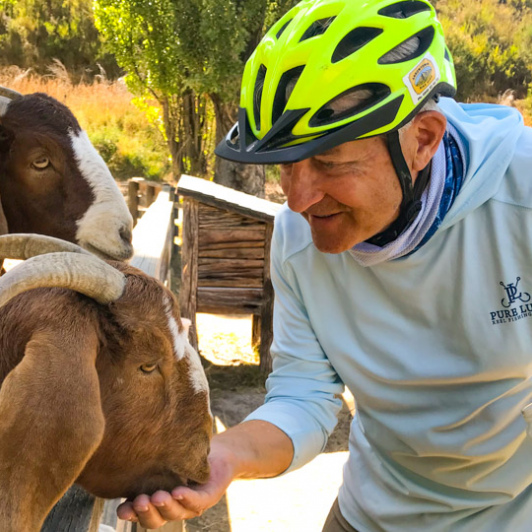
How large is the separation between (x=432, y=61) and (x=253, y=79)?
54cm

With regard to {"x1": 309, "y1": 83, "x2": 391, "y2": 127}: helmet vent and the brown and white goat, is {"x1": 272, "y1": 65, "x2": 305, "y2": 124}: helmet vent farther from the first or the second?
the brown and white goat

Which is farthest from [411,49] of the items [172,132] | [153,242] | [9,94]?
[172,132]

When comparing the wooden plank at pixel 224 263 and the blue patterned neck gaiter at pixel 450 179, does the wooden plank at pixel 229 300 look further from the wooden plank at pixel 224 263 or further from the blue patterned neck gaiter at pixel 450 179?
the blue patterned neck gaiter at pixel 450 179

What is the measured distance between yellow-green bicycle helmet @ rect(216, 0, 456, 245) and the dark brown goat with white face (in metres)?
2.46

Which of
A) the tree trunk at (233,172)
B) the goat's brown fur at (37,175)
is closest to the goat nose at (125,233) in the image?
the goat's brown fur at (37,175)

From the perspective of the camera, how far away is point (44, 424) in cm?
194

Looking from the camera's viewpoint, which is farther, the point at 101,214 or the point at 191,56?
the point at 191,56

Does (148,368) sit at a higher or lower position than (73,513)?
higher

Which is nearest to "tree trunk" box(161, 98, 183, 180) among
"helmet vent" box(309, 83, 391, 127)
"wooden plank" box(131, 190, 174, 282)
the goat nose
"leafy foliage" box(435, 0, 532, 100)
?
"wooden plank" box(131, 190, 174, 282)

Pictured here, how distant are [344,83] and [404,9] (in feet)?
1.37

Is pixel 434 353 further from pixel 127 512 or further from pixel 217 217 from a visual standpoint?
pixel 217 217

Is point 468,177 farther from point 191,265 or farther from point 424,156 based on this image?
point 191,265

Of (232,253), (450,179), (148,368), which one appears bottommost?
(232,253)

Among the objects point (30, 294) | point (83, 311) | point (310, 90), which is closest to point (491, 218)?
point (310, 90)
